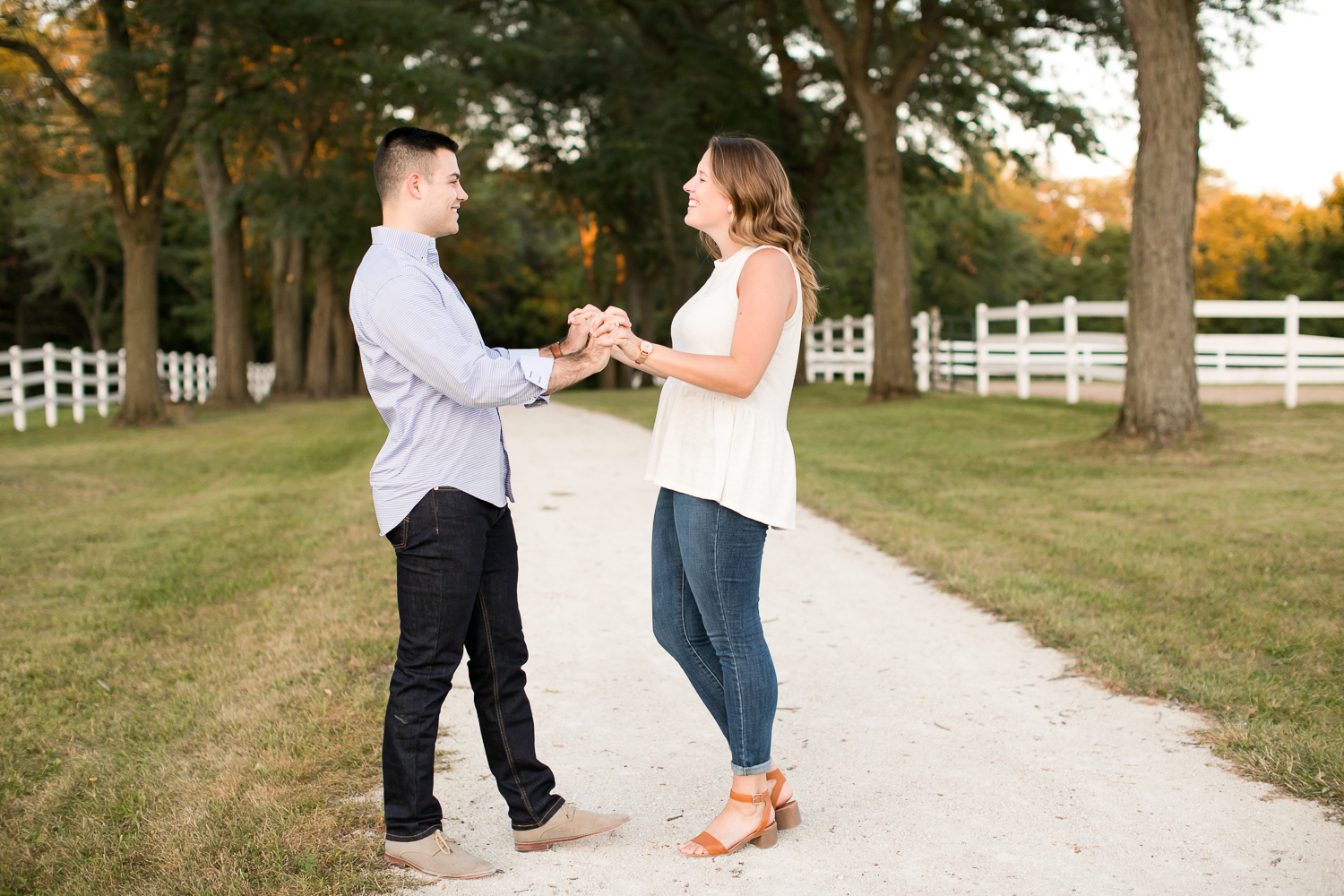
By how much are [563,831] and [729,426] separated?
131 centimetres

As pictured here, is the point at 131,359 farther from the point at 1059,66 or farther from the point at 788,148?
the point at 1059,66

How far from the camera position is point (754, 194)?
130 inches

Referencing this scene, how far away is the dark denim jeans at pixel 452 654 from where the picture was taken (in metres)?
3.18

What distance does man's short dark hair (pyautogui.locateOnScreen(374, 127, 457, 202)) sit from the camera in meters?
3.21

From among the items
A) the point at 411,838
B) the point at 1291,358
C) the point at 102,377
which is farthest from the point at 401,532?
the point at 102,377

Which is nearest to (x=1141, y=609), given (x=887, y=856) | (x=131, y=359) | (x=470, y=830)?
(x=887, y=856)

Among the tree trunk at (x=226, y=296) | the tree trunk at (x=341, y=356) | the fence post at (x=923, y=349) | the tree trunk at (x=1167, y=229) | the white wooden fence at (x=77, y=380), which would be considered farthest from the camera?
the tree trunk at (x=341, y=356)

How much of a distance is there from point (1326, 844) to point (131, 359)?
21473mm

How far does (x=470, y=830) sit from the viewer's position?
11.7ft

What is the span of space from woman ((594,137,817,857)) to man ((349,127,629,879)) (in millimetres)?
347

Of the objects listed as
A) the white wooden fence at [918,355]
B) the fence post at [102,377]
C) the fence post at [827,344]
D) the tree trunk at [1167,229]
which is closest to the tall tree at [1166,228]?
the tree trunk at [1167,229]

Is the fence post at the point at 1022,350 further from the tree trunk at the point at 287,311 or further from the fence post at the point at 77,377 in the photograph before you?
the tree trunk at the point at 287,311

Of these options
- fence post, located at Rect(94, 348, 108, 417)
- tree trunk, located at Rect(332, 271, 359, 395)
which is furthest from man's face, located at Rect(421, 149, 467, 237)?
tree trunk, located at Rect(332, 271, 359, 395)

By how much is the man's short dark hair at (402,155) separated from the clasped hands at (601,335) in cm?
61
